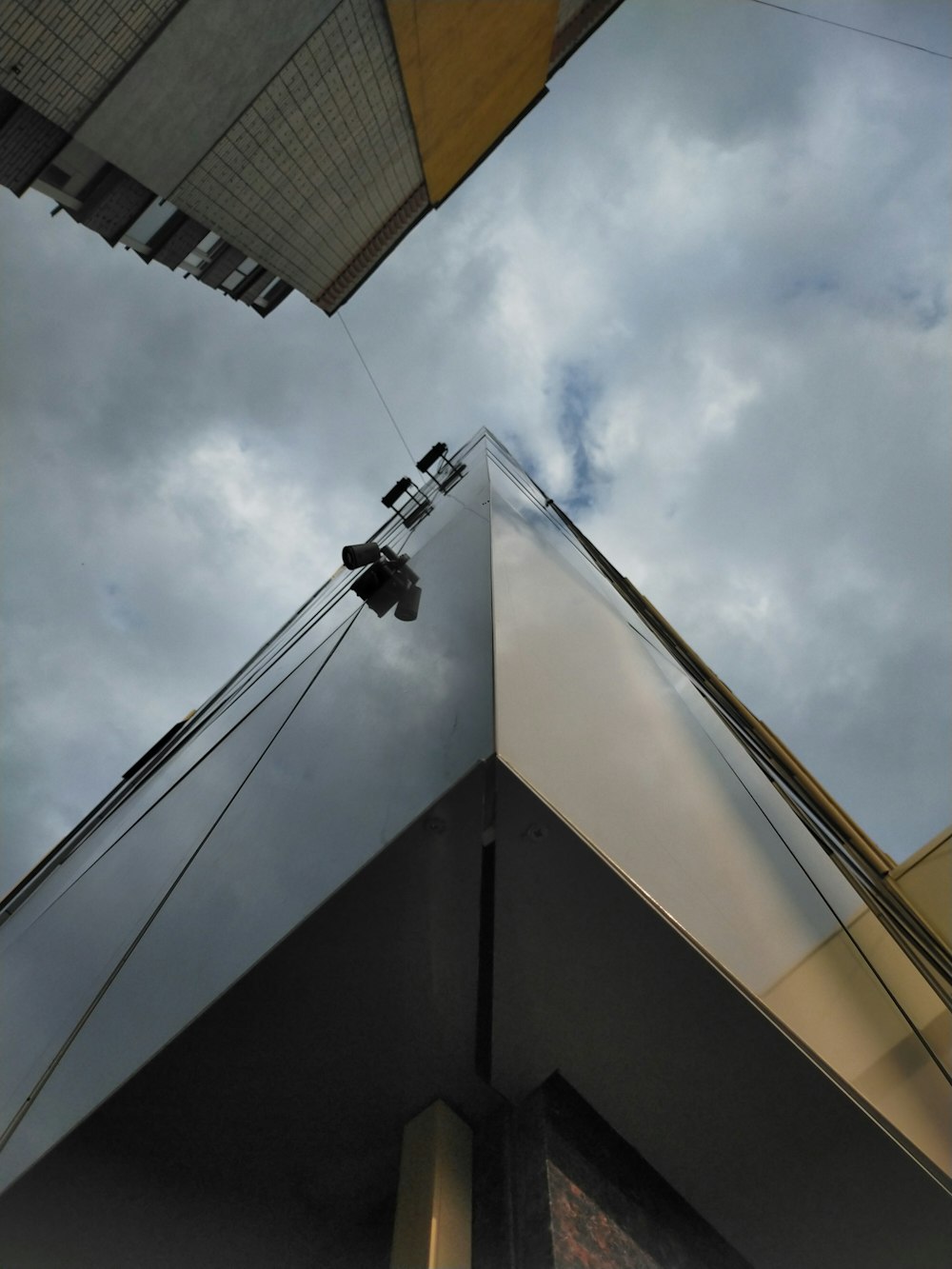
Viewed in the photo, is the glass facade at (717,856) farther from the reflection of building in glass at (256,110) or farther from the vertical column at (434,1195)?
the reflection of building in glass at (256,110)

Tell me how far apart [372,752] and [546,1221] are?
1483 millimetres

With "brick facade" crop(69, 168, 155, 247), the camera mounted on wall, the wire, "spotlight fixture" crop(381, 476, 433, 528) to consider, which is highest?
"brick facade" crop(69, 168, 155, 247)

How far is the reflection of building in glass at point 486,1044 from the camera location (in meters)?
1.96

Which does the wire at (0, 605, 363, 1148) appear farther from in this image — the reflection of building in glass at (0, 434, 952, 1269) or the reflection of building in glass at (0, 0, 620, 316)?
the reflection of building in glass at (0, 0, 620, 316)

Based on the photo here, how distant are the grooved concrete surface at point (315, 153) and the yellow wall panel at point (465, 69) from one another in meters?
0.49

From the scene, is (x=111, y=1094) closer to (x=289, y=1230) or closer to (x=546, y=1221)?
(x=289, y=1230)

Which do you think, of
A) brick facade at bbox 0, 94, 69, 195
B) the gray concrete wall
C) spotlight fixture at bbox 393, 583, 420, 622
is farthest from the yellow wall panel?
spotlight fixture at bbox 393, 583, 420, 622

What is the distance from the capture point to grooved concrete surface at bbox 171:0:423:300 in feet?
44.5

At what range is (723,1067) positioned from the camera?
2.05 metres

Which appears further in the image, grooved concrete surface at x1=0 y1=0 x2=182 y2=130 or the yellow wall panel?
the yellow wall panel

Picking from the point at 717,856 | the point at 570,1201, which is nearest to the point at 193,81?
the point at 717,856

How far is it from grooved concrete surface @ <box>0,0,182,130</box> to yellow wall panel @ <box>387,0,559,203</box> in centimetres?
523

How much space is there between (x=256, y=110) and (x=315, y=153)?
6.88 feet

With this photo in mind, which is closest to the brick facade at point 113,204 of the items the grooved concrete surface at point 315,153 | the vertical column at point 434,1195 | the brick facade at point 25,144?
the brick facade at point 25,144
